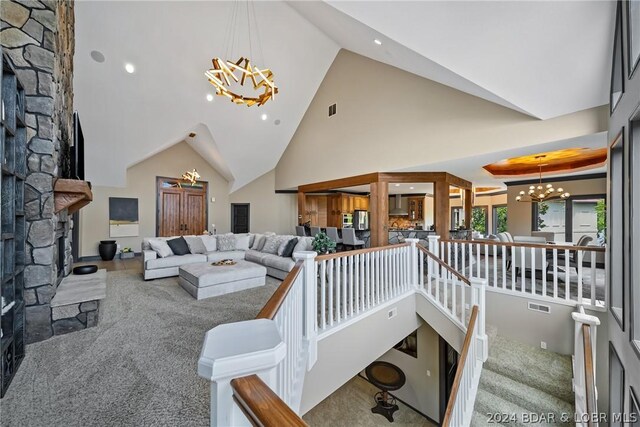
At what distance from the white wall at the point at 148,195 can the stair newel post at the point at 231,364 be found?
8.90 meters

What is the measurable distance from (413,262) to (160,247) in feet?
16.7

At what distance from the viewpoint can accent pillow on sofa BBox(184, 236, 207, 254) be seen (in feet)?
19.8

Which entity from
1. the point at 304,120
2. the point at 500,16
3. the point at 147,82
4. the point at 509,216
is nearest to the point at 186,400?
the point at 500,16

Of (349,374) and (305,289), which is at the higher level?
(305,289)

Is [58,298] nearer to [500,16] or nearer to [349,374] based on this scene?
[349,374]

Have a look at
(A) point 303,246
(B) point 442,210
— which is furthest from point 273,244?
(B) point 442,210

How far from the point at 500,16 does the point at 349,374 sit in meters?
4.52

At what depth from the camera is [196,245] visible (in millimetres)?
6125

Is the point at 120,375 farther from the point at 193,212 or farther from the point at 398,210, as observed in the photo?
the point at 398,210

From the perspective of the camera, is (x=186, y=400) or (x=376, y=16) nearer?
(x=186, y=400)

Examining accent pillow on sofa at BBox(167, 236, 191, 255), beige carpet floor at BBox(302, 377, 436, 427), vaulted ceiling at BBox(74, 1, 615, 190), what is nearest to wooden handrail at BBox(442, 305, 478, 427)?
beige carpet floor at BBox(302, 377, 436, 427)

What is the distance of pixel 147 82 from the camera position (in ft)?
18.6

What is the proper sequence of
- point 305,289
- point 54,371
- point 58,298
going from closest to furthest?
1. point 54,371
2. point 305,289
3. point 58,298

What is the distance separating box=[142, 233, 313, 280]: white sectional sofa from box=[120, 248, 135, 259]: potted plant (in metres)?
2.82
